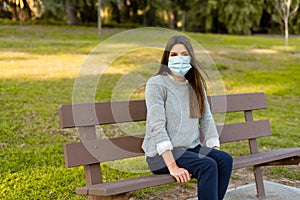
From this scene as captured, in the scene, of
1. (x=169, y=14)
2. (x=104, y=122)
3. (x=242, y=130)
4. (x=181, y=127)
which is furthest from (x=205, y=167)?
(x=169, y=14)

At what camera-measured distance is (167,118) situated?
3.45 meters

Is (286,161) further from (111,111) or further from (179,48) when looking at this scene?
(111,111)

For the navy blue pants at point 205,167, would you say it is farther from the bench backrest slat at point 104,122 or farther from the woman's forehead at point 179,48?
the woman's forehead at point 179,48

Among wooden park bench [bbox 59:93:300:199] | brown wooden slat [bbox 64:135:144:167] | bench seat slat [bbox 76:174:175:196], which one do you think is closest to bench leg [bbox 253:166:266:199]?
wooden park bench [bbox 59:93:300:199]

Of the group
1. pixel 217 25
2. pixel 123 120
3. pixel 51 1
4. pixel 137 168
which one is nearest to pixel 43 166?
pixel 137 168

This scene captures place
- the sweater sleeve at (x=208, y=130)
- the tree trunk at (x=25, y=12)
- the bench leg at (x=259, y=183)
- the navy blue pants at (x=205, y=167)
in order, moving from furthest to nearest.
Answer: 1. the tree trunk at (x=25, y=12)
2. the bench leg at (x=259, y=183)
3. the sweater sleeve at (x=208, y=130)
4. the navy blue pants at (x=205, y=167)

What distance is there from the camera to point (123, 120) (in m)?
3.67

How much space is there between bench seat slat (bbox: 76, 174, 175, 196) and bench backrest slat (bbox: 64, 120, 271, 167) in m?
0.23

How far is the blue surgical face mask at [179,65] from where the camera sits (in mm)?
3518

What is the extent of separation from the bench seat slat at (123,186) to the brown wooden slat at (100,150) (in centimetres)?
23

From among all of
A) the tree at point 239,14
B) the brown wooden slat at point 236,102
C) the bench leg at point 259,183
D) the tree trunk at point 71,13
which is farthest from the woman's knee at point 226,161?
the tree at point 239,14

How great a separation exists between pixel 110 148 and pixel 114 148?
0.04 meters

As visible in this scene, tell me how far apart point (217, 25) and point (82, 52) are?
20173mm

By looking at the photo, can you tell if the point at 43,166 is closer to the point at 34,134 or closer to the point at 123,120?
the point at 34,134
